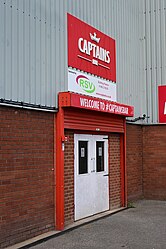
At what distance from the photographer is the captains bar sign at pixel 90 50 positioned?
9453mm

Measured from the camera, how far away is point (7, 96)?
23.7 feet

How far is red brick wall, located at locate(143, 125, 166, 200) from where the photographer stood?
44.0 ft

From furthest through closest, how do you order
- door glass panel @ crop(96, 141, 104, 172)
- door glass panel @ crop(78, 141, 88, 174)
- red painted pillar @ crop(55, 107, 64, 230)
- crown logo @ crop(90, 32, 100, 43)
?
door glass panel @ crop(96, 141, 104, 172) < crown logo @ crop(90, 32, 100, 43) < door glass panel @ crop(78, 141, 88, 174) < red painted pillar @ crop(55, 107, 64, 230)

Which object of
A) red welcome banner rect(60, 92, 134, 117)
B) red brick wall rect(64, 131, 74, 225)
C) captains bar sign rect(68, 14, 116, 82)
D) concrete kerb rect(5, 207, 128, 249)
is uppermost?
captains bar sign rect(68, 14, 116, 82)

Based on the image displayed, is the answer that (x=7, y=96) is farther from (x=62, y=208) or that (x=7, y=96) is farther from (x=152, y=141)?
(x=152, y=141)

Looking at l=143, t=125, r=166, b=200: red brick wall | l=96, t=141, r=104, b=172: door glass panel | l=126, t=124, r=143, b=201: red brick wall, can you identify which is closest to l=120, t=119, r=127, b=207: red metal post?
l=126, t=124, r=143, b=201: red brick wall

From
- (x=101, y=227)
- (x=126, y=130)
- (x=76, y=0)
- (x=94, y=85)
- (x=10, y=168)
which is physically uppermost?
(x=76, y=0)

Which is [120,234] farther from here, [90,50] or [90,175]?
[90,50]

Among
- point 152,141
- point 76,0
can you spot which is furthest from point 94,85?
point 152,141

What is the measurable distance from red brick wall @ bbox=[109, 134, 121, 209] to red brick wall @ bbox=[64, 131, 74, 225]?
7.30 feet

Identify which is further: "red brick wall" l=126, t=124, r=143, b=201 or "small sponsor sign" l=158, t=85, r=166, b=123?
"small sponsor sign" l=158, t=85, r=166, b=123

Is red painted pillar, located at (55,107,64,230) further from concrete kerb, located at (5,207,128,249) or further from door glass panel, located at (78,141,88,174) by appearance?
door glass panel, located at (78,141,88,174)

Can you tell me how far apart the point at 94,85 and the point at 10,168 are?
395 cm

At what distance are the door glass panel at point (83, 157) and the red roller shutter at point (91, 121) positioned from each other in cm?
45
